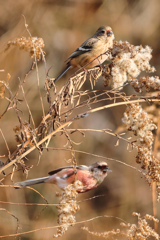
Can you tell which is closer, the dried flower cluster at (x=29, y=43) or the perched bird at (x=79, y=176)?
the dried flower cluster at (x=29, y=43)

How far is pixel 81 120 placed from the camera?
2.39 metres

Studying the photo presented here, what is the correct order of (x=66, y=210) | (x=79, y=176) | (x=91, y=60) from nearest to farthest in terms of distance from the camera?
(x=66, y=210)
(x=79, y=176)
(x=91, y=60)

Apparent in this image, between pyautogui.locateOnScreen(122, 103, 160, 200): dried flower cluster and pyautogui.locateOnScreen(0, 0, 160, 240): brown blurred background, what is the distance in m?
1.32

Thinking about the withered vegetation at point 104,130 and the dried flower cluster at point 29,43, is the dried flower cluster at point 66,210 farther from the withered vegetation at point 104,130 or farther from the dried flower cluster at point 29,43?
the dried flower cluster at point 29,43

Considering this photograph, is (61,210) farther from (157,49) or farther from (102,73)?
(157,49)

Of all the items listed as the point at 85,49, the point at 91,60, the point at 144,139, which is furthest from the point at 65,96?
the point at 85,49

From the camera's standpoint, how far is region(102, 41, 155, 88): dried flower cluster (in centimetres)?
81

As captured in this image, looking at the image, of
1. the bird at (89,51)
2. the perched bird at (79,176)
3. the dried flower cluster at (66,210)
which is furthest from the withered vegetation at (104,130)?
the bird at (89,51)

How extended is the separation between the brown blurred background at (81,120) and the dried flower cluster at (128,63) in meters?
1.21

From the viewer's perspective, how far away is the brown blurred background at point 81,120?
2.01 meters

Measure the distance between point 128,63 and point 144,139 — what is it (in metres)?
0.25

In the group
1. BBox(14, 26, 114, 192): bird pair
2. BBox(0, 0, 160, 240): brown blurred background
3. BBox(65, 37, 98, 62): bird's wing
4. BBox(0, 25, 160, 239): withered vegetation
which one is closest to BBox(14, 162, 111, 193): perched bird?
BBox(14, 26, 114, 192): bird pair

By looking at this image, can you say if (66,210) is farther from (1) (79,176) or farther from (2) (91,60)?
(2) (91,60)

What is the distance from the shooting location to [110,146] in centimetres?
235
